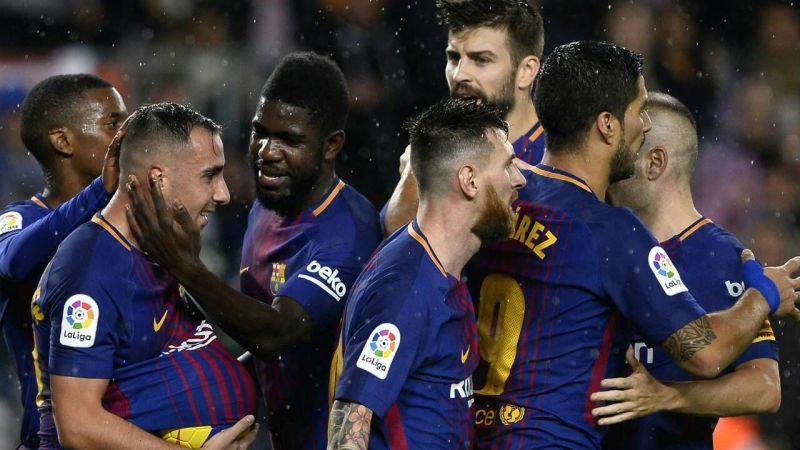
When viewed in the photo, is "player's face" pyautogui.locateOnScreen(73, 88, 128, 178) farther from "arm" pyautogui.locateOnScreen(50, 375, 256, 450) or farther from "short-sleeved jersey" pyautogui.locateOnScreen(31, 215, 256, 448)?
"arm" pyautogui.locateOnScreen(50, 375, 256, 450)

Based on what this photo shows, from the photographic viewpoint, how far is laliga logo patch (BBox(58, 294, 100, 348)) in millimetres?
3932

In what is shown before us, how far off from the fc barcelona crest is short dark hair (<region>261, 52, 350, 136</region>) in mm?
628

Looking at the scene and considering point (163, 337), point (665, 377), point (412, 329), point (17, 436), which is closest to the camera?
point (412, 329)

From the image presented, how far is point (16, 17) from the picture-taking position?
966 centimetres

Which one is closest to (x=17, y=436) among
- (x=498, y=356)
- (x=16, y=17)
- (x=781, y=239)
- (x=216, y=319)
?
(x=16, y=17)

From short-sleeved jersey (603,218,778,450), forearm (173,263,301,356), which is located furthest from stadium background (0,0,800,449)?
forearm (173,263,301,356)

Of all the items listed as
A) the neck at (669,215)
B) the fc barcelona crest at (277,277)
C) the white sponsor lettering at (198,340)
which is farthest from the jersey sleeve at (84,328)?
the neck at (669,215)

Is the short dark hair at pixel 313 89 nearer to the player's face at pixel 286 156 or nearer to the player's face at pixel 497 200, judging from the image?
the player's face at pixel 286 156

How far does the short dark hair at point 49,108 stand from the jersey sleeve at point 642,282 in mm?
→ 2590

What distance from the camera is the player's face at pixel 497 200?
411 cm

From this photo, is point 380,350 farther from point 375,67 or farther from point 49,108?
point 375,67

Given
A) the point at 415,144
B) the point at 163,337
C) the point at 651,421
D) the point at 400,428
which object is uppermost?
the point at 415,144

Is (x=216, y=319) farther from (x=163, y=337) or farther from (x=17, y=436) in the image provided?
(x=17, y=436)

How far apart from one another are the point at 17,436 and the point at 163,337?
453 cm
